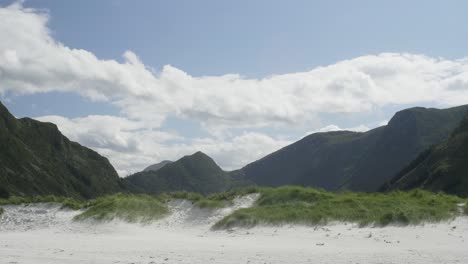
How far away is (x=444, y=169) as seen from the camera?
142 m

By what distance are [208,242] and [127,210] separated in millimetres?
7467

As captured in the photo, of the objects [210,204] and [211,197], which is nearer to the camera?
[210,204]

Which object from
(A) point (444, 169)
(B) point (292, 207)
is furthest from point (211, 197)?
(A) point (444, 169)

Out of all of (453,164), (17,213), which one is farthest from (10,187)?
(453,164)

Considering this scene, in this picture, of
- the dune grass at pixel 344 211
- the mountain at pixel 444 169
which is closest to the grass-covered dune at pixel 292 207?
the dune grass at pixel 344 211

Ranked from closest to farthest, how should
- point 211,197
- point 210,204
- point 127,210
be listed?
1. point 127,210
2. point 210,204
3. point 211,197

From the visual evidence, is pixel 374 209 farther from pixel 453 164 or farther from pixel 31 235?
pixel 453 164

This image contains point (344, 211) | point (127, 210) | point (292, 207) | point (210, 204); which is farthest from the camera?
point (210, 204)

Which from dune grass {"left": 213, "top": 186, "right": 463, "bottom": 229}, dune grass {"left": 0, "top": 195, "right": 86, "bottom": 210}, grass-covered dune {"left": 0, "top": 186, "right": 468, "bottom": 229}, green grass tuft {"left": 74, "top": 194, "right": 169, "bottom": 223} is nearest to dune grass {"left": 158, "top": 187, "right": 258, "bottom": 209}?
grass-covered dune {"left": 0, "top": 186, "right": 468, "bottom": 229}

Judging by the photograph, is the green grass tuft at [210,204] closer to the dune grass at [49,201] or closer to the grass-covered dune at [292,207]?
the grass-covered dune at [292,207]

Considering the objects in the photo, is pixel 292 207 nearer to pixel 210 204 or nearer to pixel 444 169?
pixel 210 204

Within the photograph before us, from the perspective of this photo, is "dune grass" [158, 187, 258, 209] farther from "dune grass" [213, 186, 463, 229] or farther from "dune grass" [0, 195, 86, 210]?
"dune grass" [0, 195, 86, 210]

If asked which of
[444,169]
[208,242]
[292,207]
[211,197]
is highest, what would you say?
[444,169]

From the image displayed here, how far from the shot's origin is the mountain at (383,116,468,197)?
438 ft
